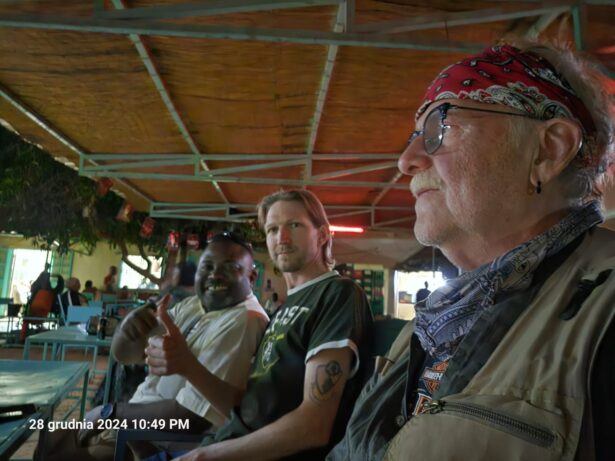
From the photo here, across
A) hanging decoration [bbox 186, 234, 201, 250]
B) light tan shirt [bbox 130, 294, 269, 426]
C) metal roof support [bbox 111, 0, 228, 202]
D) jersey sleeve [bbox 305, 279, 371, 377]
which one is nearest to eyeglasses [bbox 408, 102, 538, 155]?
jersey sleeve [bbox 305, 279, 371, 377]

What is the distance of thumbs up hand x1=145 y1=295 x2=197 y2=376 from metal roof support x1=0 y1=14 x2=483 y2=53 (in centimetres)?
114

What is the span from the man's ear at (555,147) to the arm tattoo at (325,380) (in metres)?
0.94

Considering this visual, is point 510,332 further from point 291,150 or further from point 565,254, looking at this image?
point 291,150

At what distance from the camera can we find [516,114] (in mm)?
Answer: 909

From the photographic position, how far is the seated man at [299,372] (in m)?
1.49

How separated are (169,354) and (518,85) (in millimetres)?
1531

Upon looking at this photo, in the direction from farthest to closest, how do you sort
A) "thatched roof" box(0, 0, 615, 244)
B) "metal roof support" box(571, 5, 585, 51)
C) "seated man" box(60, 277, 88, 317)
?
"seated man" box(60, 277, 88, 317) < "thatched roof" box(0, 0, 615, 244) < "metal roof support" box(571, 5, 585, 51)

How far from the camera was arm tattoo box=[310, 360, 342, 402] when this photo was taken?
1504 mm

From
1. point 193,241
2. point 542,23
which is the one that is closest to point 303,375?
point 542,23

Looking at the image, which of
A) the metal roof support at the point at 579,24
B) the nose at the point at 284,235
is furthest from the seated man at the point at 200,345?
the metal roof support at the point at 579,24

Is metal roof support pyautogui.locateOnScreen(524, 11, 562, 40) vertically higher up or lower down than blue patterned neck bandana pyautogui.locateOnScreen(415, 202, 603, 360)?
higher up

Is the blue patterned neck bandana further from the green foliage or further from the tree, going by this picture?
the green foliage

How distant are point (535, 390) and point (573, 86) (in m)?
0.68

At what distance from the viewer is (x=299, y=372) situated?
1638 mm
